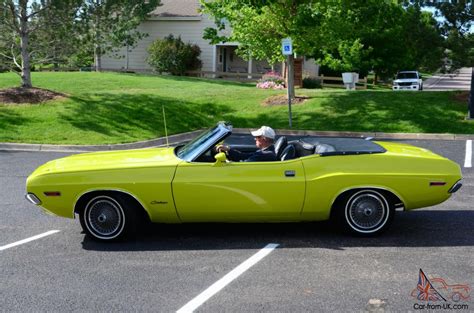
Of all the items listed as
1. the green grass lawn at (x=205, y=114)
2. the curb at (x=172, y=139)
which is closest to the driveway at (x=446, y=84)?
the green grass lawn at (x=205, y=114)

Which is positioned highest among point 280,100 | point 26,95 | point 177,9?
point 177,9

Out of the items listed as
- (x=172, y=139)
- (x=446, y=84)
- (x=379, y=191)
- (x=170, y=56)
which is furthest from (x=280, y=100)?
(x=446, y=84)

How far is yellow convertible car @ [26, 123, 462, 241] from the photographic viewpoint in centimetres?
538

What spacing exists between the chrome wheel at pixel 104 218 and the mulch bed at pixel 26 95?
41.5 feet

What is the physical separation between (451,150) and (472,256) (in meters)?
7.62

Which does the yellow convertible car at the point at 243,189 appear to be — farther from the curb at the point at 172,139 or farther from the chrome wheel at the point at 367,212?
the curb at the point at 172,139

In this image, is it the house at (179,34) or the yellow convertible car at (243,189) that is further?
the house at (179,34)

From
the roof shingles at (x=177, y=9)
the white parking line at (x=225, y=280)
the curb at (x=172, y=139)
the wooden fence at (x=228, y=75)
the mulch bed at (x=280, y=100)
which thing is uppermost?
the roof shingles at (x=177, y=9)

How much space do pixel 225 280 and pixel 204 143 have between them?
5.54 feet

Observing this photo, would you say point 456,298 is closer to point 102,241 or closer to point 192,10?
point 102,241

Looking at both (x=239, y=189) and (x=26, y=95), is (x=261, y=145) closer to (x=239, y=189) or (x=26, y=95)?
(x=239, y=189)

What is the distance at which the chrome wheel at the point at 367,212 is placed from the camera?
18.1 feet

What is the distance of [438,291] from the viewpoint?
4293 millimetres

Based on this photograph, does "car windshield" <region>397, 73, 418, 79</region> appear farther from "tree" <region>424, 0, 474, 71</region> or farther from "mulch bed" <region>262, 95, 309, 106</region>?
"mulch bed" <region>262, 95, 309, 106</region>
